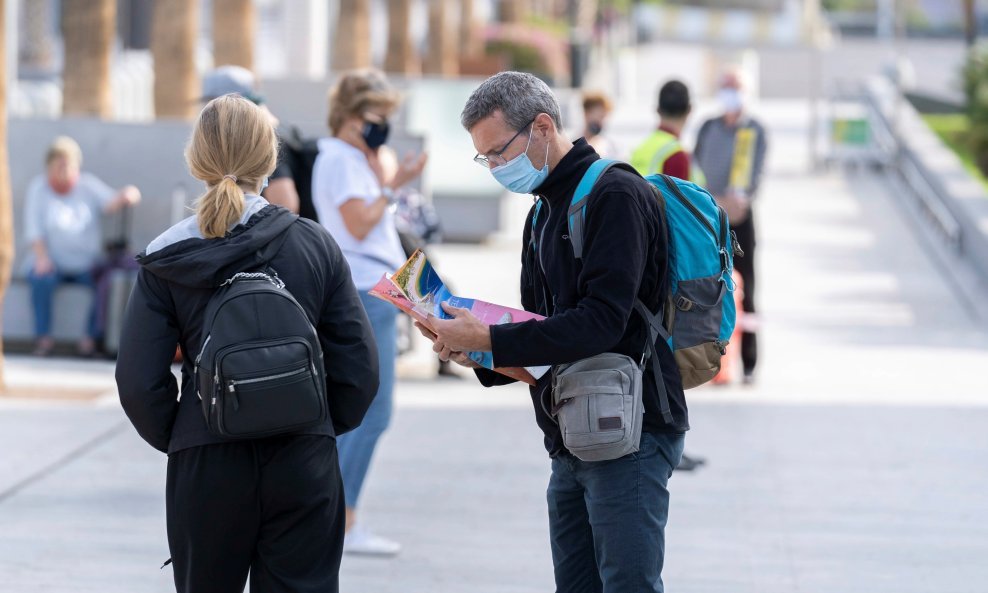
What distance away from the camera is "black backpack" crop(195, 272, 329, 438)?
10.9 ft

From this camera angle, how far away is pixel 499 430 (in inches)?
332

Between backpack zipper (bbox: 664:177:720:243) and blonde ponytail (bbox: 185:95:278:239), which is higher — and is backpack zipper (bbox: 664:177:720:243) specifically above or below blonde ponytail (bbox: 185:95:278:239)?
below

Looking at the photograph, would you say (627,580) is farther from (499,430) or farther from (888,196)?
(888,196)

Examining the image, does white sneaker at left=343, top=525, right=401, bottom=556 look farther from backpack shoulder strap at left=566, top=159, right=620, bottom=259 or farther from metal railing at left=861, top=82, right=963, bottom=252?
metal railing at left=861, top=82, right=963, bottom=252

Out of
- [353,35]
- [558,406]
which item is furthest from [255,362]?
[353,35]

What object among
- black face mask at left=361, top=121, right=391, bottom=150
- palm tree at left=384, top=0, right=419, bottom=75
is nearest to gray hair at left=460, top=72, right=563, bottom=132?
black face mask at left=361, top=121, right=391, bottom=150

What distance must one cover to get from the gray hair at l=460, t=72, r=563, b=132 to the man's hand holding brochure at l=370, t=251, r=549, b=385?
14.8 inches

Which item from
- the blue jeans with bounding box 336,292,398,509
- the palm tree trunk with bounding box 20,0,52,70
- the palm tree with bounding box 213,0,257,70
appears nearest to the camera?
the blue jeans with bounding box 336,292,398,509

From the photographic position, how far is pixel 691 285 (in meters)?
3.58

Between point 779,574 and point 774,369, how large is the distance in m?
4.69

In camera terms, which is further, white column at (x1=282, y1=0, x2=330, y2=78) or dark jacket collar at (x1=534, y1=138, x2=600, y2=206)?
white column at (x1=282, y1=0, x2=330, y2=78)

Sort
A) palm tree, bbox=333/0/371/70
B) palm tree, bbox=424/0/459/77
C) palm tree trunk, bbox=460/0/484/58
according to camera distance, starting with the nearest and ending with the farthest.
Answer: palm tree, bbox=333/0/371/70, palm tree, bbox=424/0/459/77, palm tree trunk, bbox=460/0/484/58

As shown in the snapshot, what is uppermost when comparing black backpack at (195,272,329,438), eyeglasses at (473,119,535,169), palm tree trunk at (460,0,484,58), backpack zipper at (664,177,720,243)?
palm tree trunk at (460,0,484,58)

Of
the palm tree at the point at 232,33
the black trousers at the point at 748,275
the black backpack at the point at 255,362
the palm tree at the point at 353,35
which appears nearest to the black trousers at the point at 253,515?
the black backpack at the point at 255,362
